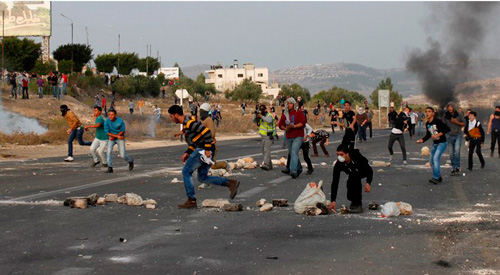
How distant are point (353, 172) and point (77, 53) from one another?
83042 mm

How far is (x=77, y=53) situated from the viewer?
293ft

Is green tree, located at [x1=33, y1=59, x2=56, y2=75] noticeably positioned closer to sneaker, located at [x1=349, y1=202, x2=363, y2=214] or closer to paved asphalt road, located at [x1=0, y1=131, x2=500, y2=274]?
paved asphalt road, located at [x1=0, y1=131, x2=500, y2=274]

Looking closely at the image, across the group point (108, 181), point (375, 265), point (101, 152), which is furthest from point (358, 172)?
point (101, 152)

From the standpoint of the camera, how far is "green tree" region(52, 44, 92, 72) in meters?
88.8

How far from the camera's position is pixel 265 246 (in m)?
7.87

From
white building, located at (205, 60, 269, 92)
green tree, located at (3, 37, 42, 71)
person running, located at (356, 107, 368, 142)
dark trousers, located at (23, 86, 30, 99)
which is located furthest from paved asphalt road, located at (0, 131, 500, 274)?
white building, located at (205, 60, 269, 92)

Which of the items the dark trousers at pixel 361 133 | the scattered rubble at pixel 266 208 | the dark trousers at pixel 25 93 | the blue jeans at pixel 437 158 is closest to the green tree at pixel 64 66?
the dark trousers at pixel 25 93

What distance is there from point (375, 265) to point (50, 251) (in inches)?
137

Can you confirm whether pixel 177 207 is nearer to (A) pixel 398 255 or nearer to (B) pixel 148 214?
(B) pixel 148 214

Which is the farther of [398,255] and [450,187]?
[450,187]

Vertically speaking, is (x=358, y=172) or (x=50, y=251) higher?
(x=358, y=172)

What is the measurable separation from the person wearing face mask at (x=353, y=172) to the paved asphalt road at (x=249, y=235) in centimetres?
24

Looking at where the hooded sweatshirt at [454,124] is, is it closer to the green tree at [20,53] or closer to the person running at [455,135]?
the person running at [455,135]

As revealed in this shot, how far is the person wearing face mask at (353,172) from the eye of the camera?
1027 cm
